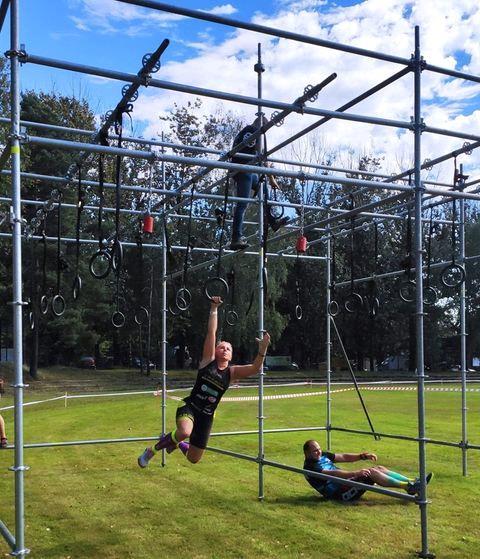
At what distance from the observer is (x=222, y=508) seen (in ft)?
25.5

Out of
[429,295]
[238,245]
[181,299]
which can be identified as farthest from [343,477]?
[429,295]

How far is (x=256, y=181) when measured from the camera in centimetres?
884

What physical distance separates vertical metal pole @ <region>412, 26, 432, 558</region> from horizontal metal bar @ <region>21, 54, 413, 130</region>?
0.98 ft

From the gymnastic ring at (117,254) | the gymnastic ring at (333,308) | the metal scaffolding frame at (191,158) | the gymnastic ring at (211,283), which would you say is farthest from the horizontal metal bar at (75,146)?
the gymnastic ring at (333,308)

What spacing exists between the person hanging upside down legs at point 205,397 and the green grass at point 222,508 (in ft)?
2.58

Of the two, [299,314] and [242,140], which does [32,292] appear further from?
[299,314]

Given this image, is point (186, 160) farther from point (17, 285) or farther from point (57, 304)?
point (57, 304)

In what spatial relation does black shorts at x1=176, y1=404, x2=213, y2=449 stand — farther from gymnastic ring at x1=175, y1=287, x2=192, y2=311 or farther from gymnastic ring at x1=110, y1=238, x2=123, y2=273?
gymnastic ring at x1=110, y1=238, x2=123, y2=273

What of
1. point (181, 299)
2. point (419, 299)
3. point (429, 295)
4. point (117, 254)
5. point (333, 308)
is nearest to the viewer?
point (419, 299)

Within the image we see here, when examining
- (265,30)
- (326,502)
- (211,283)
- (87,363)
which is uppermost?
(265,30)

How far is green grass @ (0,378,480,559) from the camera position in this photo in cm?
634

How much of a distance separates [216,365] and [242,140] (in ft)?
8.75

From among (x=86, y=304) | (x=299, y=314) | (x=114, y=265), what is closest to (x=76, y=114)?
(x=86, y=304)

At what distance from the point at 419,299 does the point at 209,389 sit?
2844 millimetres
